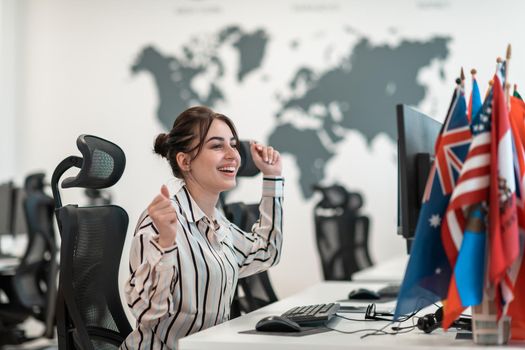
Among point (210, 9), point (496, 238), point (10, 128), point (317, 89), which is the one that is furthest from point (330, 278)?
point (496, 238)

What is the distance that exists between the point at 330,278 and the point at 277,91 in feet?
6.30

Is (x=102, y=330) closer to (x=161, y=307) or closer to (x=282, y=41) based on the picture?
(x=161, y=307)

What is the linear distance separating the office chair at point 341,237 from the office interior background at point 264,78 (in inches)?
24.6

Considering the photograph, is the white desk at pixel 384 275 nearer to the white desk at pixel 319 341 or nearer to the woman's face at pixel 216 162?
the woman's face at pixel 216 162

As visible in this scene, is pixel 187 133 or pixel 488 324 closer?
pixel 488 324

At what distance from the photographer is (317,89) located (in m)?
6.84

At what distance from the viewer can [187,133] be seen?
2.46 m

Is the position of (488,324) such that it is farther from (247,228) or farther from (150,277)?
(247,228)

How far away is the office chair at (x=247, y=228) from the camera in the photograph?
9.69 ft

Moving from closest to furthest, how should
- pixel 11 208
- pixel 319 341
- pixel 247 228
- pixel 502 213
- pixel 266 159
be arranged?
pixel 502 213 → pixel 319 341 → pixel 266 159 → pixel 247 228 → pixel 11 208

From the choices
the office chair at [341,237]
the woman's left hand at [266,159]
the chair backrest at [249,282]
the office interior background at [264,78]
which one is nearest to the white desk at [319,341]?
the woman's left hand at [266,159]

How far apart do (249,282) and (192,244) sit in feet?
3.27

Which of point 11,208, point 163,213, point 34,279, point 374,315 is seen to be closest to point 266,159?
point 374,315

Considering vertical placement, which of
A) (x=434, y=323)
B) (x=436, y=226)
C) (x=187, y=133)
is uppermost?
(x=187, y=133)
